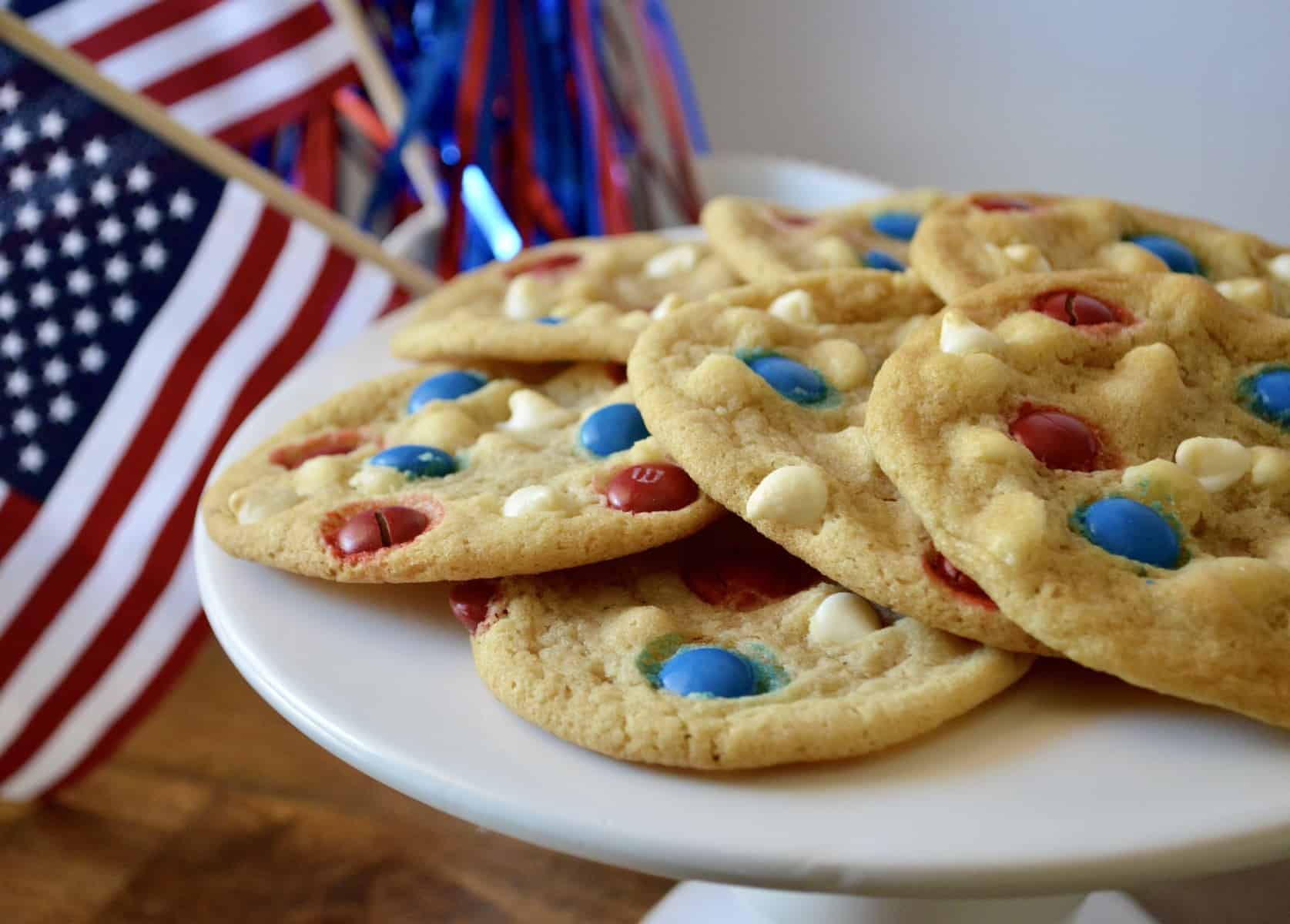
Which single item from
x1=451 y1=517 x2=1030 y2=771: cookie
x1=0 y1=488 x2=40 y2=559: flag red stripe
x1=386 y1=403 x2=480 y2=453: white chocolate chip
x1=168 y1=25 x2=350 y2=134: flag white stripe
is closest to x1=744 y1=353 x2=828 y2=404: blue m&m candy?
x1=451 y1=517 x2=1030 y2=771: cookie

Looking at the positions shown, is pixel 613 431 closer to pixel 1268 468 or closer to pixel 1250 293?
pixel 1268 468

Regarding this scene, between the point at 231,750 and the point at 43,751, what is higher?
the point at 43,751

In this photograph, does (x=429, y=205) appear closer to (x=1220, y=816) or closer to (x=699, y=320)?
(x=699, y=320)

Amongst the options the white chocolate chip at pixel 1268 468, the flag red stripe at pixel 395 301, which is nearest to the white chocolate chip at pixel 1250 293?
the white chocolate chip at pixel 1268 468

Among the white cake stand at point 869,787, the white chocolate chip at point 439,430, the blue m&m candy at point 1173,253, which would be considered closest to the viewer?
the white cake stand at point 869,787

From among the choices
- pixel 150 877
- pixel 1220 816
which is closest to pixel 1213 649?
pixel 1220 816

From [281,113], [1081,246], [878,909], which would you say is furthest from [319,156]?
[878,909]

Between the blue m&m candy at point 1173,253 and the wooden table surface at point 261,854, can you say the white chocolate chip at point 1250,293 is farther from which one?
the wooden table surface at point 261,854
